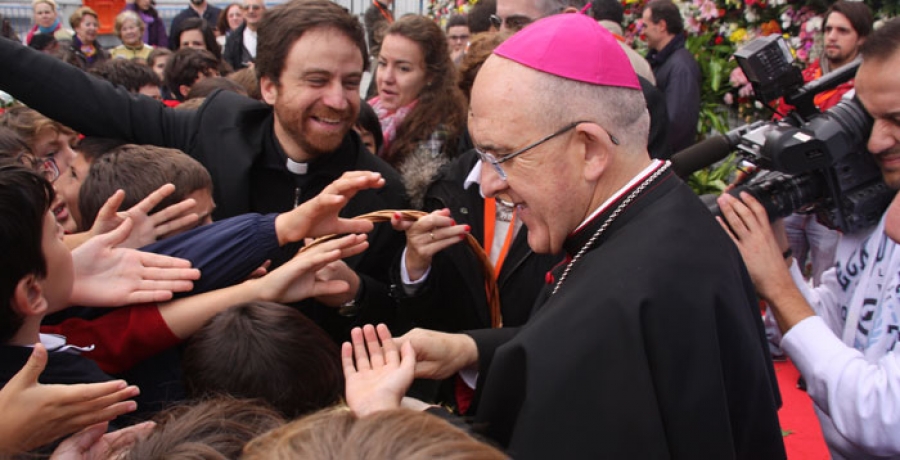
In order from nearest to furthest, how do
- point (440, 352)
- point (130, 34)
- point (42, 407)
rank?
1. point (42, 407)
2. point (440, 352)
3. point (130, 34)

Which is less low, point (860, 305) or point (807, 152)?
point (807, 152)

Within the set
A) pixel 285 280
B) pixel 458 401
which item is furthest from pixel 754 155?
pixel 285 280

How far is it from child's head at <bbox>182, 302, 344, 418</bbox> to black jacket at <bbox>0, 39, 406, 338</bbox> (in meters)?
0.73

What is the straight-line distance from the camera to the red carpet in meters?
4.09

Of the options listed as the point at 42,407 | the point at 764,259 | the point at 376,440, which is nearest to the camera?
the point at 376,440

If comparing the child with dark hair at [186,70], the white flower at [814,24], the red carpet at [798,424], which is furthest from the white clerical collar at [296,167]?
the white flower at [814,24]

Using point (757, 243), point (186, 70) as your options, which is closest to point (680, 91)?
point (186, 70)

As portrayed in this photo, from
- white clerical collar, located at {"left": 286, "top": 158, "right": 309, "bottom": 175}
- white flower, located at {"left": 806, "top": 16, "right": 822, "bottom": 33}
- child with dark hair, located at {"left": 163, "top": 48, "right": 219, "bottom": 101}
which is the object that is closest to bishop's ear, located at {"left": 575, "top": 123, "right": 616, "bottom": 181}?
white clerical collar, located at {"left": 286, "top": 158, "right": 309, "bottom": 175}

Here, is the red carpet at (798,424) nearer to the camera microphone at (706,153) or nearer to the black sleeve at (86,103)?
the camera microphone at (706,153)

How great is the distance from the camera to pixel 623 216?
189 centimetres

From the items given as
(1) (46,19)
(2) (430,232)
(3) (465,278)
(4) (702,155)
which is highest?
(1) (46,19)

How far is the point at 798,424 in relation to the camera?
4379 millimetres

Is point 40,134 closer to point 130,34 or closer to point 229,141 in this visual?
point 229,141

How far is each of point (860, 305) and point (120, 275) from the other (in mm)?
2126
